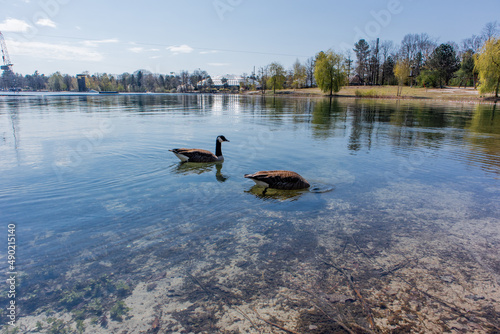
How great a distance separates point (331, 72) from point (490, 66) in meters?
41.7

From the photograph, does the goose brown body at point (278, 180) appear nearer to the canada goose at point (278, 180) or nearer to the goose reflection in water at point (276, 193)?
the canada goose at point (278, 180)

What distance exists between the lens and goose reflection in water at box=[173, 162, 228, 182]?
37.8 feet

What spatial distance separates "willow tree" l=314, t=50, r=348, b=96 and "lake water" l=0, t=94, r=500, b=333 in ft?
287

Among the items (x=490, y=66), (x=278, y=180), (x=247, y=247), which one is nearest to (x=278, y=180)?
(x=278, y=180)

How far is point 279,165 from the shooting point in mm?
12570

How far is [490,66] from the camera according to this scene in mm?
60938

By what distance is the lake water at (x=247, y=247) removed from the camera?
4.32 m

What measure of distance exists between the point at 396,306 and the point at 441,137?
1950 centimetres

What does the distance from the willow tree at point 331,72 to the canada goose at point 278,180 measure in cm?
9236

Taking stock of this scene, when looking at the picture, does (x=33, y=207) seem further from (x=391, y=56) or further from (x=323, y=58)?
(x=391, y=56)

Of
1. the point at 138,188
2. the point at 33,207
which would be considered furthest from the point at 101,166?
the point at 33,207

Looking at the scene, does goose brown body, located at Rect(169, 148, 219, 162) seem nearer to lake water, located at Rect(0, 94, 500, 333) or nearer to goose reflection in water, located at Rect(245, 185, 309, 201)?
lake water, located at Rect(0, 94, 500, 333)

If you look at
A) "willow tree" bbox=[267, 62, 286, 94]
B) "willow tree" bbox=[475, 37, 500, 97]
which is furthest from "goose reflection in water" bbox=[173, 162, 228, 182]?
"willow tree" bbox=[267, 62, 286, 94]

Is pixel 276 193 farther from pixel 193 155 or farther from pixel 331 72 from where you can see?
pixel 331 72
